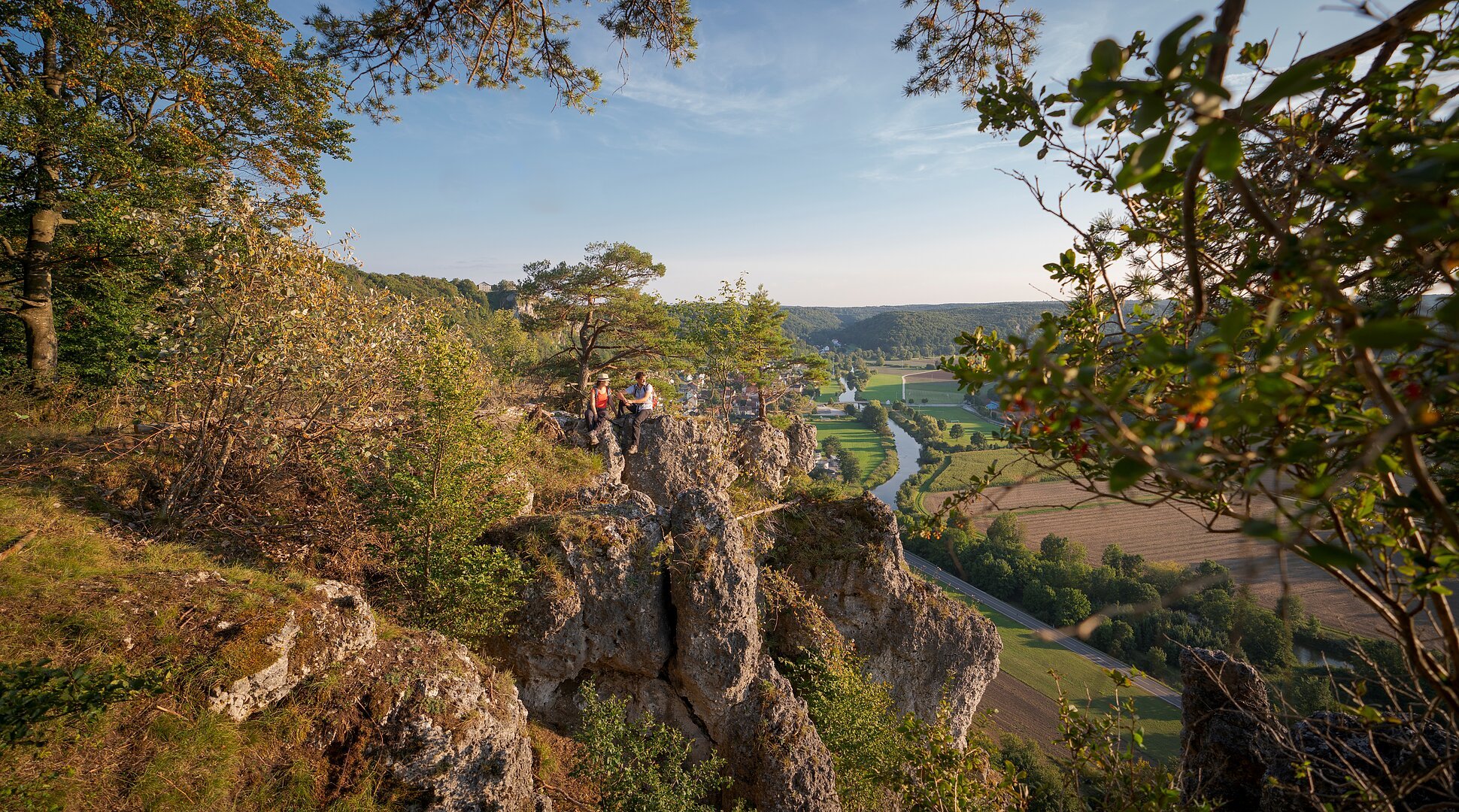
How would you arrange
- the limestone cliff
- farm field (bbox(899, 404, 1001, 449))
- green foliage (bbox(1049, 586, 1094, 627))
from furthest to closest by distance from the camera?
1. farm field (bbox(899, 404, 1001, 449))
2. green foliage (bbox(1049, 586, 1094, 627))
3. the limestone cliff

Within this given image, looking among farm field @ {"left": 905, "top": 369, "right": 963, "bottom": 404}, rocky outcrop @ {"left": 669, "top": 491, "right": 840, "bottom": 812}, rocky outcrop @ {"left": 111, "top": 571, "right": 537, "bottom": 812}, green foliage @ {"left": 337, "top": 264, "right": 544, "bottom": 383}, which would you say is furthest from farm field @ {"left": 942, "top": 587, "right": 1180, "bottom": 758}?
farm field @ {"left": 905, "top": 369, "right": 963, "bottom": 404}

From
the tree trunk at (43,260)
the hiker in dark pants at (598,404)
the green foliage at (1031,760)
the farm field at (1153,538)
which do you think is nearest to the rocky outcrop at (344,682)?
the hiker in dark pants at (598,404)

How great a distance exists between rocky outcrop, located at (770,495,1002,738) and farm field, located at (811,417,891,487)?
38470mm

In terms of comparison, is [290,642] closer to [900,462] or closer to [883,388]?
[900,462]

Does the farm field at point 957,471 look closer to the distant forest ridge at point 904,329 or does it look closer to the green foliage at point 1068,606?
the green foliage at point 1068,606

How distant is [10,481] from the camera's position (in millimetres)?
5664

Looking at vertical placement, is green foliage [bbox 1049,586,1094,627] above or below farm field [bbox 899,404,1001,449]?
below

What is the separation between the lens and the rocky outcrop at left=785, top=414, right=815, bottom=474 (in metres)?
15.7

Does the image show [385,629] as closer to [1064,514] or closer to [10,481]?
[10,481]

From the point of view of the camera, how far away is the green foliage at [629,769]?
587cm

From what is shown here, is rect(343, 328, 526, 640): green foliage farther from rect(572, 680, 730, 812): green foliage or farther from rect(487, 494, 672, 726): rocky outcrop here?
rect(572, 680, 730, 812): green foliage

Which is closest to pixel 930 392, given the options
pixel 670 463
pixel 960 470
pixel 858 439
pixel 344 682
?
pixel 858 439

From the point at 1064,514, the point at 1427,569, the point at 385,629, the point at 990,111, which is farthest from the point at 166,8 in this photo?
the point at 1064,514

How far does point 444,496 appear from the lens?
5.98m
